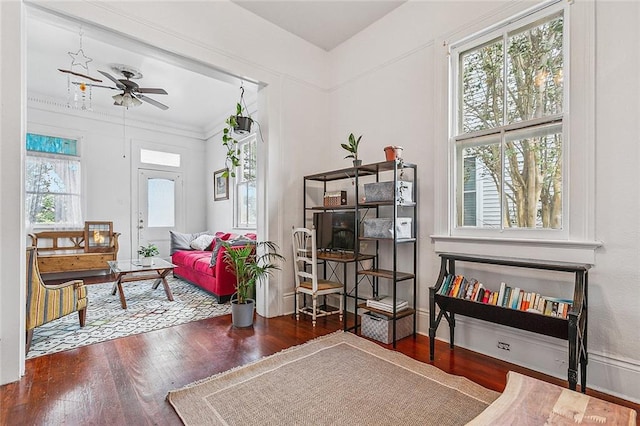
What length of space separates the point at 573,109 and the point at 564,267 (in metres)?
1.10

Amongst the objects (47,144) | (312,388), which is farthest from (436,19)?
(47,144)

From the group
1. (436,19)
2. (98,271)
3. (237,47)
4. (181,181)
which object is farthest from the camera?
(181,181)

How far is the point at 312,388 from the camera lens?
2.04 m

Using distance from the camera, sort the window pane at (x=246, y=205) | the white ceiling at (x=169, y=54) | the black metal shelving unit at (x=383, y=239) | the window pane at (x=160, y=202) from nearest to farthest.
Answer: the black metal shelving unit at (x=383, y=239) → the white ceiling at (x=169, y=54) → the window pane at (x=246, y=205) → the window pane at (x=160, y=202)

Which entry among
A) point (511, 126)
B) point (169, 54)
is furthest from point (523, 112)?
point (169, 54)

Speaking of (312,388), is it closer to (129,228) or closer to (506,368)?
(506,368)

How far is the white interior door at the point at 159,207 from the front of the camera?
6629 mm

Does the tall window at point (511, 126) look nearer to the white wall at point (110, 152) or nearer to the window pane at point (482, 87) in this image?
the window pane at point (482, 87)

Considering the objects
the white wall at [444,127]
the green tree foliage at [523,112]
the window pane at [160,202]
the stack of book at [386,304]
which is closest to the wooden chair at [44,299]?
the stack of book at [386,304]

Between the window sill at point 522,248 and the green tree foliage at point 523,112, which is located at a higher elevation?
the green tree foliage at point 523,112

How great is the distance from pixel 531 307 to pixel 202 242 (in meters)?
5.27

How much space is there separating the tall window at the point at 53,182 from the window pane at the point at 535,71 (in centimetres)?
708

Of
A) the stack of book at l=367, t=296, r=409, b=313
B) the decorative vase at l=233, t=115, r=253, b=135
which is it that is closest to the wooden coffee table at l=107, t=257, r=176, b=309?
the decorative vase at l=233, t=115, r=253, b=135

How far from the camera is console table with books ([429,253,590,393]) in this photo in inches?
72.5
